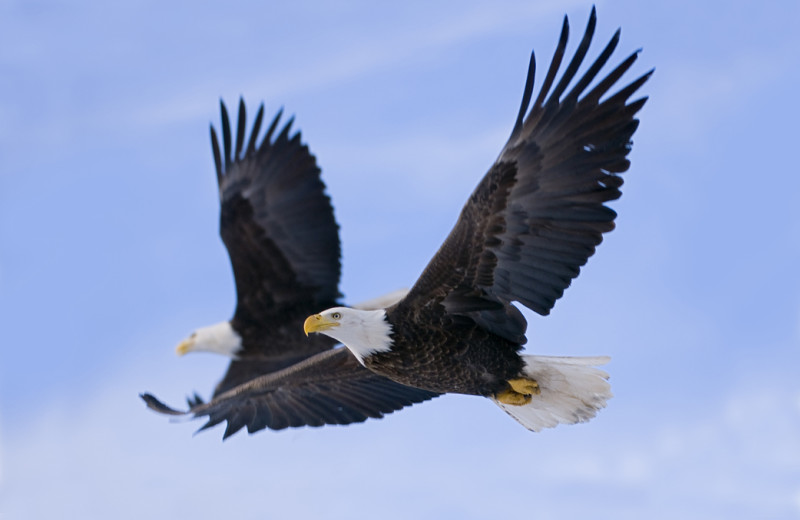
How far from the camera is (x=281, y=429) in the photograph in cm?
945

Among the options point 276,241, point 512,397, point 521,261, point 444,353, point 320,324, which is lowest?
point 512,397

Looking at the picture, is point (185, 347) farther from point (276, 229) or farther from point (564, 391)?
point (564, 391)

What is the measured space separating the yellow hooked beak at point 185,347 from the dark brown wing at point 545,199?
6.45m

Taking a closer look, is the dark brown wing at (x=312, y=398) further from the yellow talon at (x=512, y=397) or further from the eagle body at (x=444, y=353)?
the eagle body at (x=444, y=353)

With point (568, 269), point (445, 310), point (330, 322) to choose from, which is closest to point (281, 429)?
point (330, 322)

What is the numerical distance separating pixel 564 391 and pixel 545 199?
5.04ft

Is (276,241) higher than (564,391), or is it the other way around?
(276,241)

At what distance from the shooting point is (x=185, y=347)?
13750 millimetres

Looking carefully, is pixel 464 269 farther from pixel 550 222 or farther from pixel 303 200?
pixel 303 200

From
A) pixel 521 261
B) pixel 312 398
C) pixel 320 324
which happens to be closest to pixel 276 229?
pixel 312 398

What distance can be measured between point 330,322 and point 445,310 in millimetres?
797

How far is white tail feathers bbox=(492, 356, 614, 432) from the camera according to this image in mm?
8141

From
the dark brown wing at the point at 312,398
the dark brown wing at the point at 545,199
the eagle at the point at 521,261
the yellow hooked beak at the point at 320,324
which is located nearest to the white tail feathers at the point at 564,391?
the eagle at the point at 521,261

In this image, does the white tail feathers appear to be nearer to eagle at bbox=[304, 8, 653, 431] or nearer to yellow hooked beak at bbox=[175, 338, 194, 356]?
eagle at bbox=[304, 8, 653, 431]
